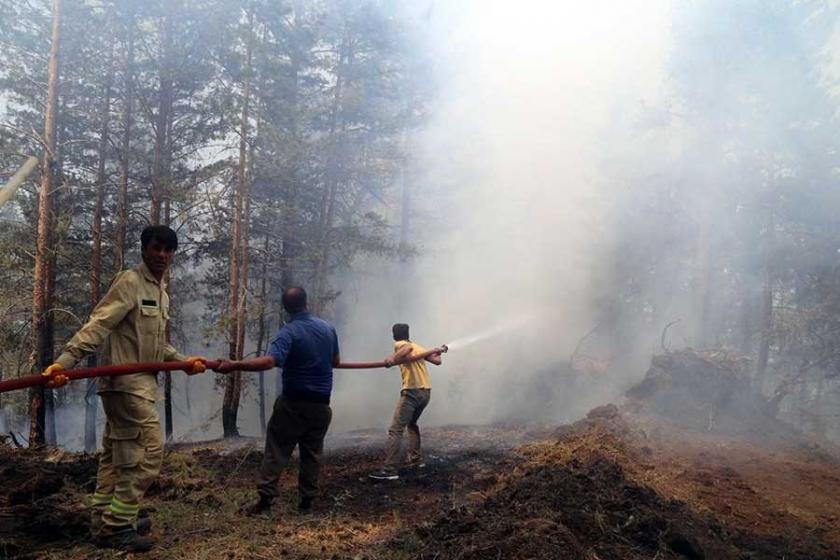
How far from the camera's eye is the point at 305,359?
5082 millimetres

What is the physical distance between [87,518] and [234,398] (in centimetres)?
1009

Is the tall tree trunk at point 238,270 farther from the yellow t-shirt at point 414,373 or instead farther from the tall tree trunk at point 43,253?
the yellow t-shirt at point 414,373

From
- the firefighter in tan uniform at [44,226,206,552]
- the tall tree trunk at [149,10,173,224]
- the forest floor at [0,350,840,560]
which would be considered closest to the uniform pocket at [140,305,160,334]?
the firefighter in tan uniform at [44,226,206,552]

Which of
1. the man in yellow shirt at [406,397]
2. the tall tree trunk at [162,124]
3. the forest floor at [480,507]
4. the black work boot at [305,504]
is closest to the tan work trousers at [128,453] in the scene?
the forest floor at [480,507]

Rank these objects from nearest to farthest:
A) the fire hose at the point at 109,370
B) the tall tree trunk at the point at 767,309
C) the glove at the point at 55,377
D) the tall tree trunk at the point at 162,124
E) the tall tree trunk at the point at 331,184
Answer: the fire hose at the point at 109,370 < the glove at the point at 55,377 < the tall tree trunk at the point at 162,124 < the tall tree trunk at the point at 331,184 < the tall tree trunk at the point at 767,309

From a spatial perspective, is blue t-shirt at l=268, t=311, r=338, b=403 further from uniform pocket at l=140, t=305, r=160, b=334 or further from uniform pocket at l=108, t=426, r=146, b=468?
uniform pocket at l=108, t=426, r=146, b=468

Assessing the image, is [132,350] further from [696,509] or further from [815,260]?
[815,260]

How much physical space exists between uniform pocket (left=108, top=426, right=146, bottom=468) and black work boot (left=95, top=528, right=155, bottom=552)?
435mm

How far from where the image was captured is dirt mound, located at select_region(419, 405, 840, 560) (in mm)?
3869

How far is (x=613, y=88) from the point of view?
17203 mm

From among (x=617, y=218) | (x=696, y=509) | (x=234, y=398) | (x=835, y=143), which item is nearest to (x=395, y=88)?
(x=617, y=218)

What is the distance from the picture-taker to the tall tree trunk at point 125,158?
12.8 meters

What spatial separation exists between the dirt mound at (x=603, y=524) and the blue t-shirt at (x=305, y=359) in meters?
1.52

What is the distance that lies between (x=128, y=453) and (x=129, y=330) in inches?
32.4
